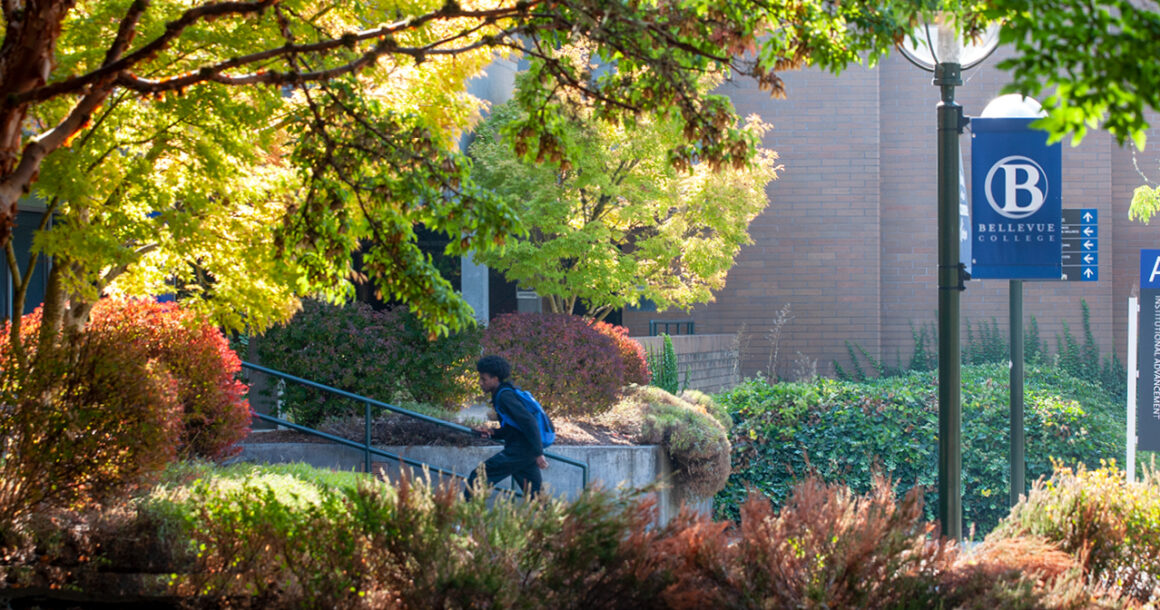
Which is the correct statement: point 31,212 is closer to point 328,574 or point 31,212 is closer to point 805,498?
point 328,574

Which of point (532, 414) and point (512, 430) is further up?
point (532, 414)

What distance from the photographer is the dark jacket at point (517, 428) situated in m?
8.26

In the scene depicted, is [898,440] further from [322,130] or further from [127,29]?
[127,29]

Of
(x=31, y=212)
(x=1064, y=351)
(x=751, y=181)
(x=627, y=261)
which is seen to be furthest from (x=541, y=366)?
(x=1064, y=351)

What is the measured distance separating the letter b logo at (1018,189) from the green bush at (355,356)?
18.3ft

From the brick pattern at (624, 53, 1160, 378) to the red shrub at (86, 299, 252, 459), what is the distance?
14374mm

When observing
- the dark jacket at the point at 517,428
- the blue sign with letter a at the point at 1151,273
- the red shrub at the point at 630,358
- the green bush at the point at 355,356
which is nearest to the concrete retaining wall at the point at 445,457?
the green bush at the point at 355,356

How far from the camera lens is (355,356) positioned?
1110cm

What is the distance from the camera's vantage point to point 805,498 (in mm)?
4832

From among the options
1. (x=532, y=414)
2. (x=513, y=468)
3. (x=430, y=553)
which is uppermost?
(x=532, y=414)

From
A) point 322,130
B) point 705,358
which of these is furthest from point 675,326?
point 322,130

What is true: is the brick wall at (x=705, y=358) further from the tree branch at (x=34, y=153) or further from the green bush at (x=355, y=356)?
the tree branch at (x=34, y=153)

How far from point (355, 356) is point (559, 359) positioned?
7.80ft

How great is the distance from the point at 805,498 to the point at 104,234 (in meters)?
4.02
